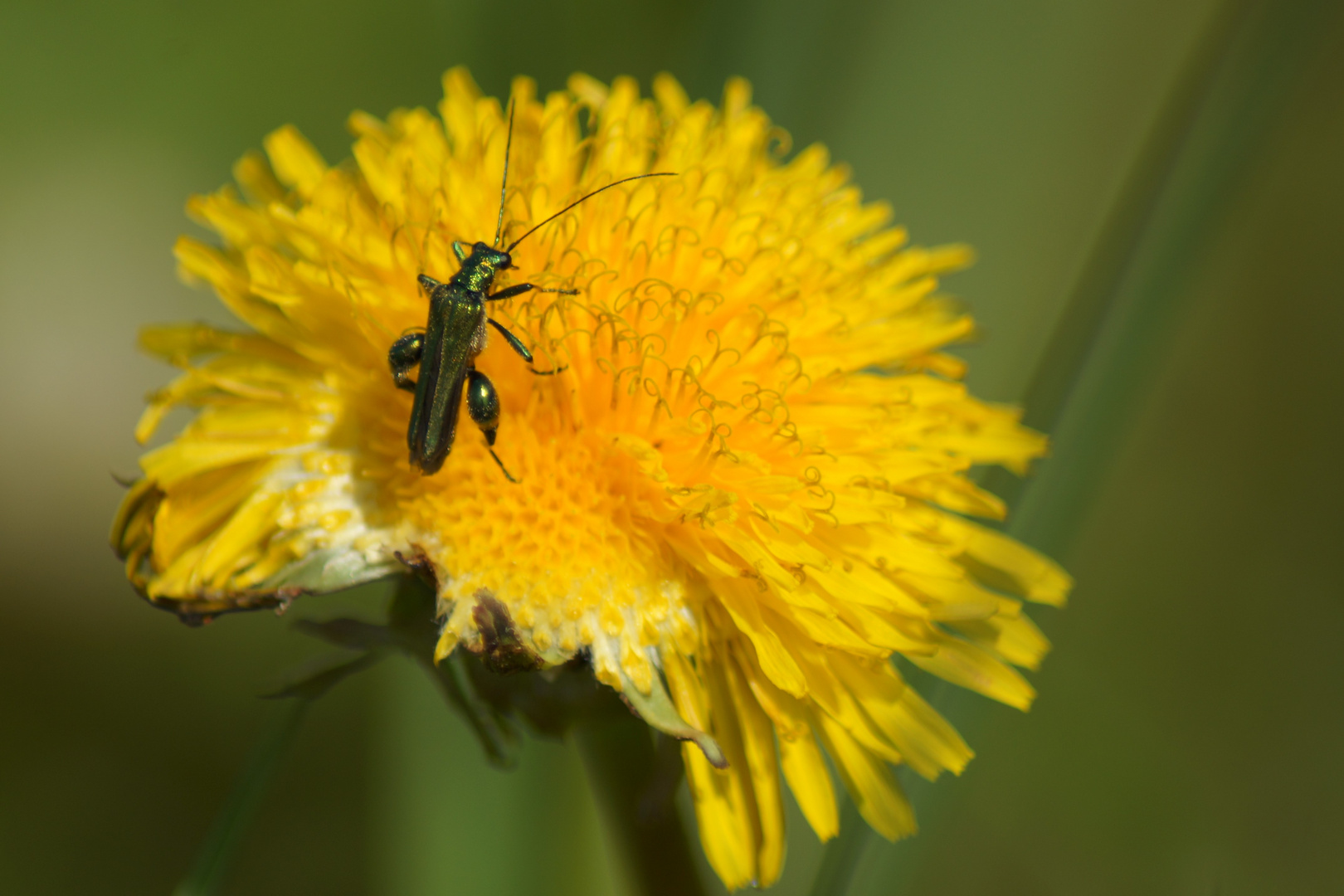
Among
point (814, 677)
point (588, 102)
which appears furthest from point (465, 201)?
point (814, 677)

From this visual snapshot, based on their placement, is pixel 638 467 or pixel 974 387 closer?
pixel 638 467

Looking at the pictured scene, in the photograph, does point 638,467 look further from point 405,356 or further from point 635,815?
point 635,815

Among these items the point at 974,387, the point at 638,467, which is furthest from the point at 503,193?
the point at 974,387

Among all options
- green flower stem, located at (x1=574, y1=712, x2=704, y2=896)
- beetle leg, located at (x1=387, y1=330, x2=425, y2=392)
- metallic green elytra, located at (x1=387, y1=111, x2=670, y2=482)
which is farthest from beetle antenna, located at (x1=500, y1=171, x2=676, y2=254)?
green flower stem, located at (x1=574, y1=712, x2=704, y2=896)

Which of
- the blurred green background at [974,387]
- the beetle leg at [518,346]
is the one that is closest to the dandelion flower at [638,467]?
the beetle leg at [518,346]

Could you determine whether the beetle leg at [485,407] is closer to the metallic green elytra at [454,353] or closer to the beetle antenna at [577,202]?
the metallic green elytra at [454,353]
